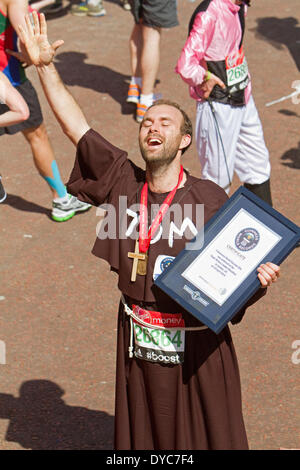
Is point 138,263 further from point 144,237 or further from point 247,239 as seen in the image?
point 247,239

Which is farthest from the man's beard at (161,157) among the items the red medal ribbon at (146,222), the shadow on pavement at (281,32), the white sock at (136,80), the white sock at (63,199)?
the shadow on pavement at (281,32)

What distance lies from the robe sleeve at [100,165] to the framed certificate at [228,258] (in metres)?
0.55

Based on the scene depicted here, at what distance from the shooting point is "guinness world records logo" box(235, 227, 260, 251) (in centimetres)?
351

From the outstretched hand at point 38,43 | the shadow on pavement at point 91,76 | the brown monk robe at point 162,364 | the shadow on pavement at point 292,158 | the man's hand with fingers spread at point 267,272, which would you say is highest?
the outstretched hand at point 38,43

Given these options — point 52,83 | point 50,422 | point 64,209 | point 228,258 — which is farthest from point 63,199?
point 228,258

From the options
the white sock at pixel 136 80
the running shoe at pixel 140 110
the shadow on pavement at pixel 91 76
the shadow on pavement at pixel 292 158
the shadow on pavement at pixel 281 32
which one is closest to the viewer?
the shadow on pavement at pixel 292 158

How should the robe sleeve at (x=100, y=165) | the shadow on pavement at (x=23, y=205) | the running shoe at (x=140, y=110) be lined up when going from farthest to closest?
the running shoe at (x=140, y=110)
the shadow on pavement at (x=23, y=205)
the robe sleeve at (x=100, y=165)

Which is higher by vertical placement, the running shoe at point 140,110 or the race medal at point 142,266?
the race medal at point 142,266

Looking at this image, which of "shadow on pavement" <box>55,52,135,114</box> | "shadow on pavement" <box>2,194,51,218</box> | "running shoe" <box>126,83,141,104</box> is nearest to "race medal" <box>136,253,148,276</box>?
"shadow on pavement" <box>2,194,51,218</box>

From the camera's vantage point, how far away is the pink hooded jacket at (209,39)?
5777mm

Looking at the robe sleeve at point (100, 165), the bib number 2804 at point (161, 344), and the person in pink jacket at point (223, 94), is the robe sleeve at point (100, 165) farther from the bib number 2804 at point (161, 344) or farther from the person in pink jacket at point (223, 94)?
the person in pink jacket at point (223, 94)

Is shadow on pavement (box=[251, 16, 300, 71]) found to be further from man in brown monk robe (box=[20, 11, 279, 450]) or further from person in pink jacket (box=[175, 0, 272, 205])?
man in brown monk robe (box=[20, 11, 279, 450])

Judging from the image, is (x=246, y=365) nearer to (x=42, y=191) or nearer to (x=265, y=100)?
(x=42, y=191)

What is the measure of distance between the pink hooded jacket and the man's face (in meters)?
2.07
